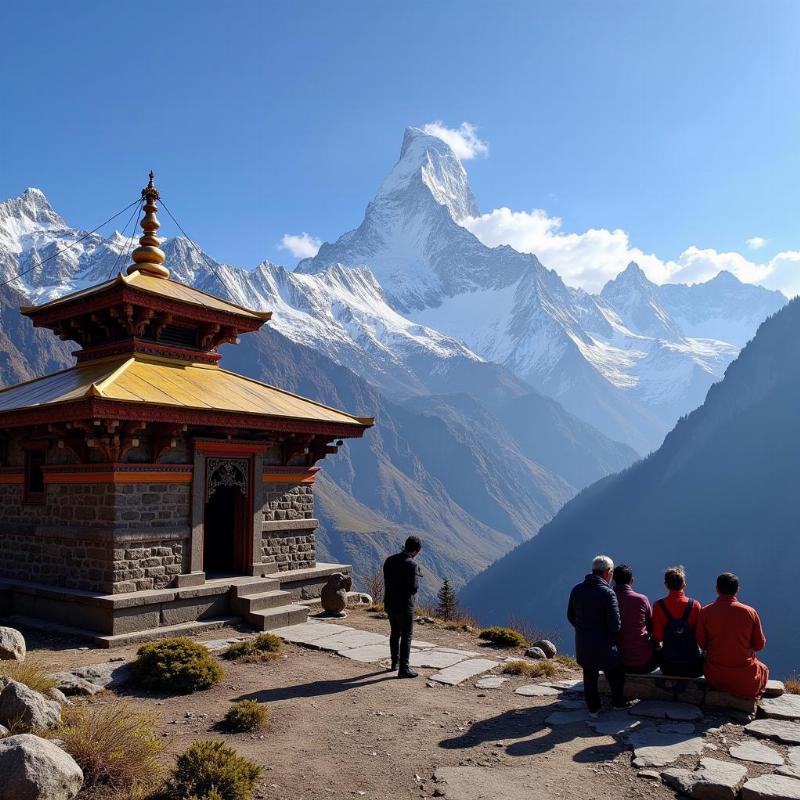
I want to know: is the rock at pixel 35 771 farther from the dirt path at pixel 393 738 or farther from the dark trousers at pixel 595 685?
the dark trousers at pixel 595 685

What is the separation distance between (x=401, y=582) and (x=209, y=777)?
164 inches

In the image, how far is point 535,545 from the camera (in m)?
148

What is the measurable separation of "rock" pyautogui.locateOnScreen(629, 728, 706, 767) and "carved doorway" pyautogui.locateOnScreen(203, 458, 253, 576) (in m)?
8.76

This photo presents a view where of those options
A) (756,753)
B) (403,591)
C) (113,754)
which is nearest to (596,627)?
(756,753)

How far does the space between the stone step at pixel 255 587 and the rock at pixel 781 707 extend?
8.64m

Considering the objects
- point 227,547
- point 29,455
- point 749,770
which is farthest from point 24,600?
point 749,770

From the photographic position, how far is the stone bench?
7.68 meters

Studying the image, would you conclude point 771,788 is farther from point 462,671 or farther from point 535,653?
point 535,653

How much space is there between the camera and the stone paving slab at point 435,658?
10.5 metres

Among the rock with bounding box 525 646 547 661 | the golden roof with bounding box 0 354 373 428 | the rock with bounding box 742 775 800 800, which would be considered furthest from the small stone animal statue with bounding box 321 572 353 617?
the rock with bounding box 742 775 800 800

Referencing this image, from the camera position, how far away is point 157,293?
1391 centimetres

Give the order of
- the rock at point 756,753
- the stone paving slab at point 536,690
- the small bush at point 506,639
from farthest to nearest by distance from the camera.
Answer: the small bush at point 506,639, the stone paving slab at point 536,690, the rock at point 756,753

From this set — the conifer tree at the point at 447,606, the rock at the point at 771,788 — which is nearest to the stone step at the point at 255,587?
the conifer tree at the point at 447,606

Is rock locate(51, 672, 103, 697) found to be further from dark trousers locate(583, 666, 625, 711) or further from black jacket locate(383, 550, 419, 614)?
dark trousers locate(583, 666, 625, 711)
